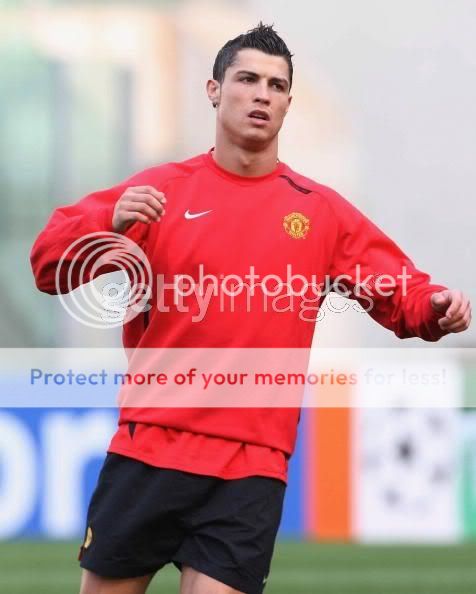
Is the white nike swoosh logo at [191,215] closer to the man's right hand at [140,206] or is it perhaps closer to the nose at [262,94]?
the man's right hand at [140,206]

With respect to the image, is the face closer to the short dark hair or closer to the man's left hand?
the short dark hair

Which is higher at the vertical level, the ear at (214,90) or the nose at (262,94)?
the nose at (262,94)

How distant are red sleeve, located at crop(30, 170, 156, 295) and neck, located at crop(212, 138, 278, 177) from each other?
348 mm

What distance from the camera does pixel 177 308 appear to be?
4605mm

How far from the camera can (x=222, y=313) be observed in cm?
457

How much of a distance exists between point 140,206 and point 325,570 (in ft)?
17.7

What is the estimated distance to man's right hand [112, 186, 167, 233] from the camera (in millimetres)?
4383

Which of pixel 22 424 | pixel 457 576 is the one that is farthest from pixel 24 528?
pixel 457 576

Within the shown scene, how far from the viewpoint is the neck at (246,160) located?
188 inches

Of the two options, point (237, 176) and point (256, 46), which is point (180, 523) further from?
point (256, 46)

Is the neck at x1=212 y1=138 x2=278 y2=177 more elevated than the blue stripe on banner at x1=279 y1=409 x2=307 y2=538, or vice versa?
the neck at x1=212 y1=138 x2=278 y2=177

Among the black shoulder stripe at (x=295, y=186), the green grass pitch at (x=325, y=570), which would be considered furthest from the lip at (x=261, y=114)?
the green grass pitch at (x=325, y=570)

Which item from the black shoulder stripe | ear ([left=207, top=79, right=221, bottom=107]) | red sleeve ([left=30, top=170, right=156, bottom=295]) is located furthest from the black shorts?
ear ([left=207, top=79, right=221, bottom=107])

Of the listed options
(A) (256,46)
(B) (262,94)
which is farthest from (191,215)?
(A) (256,46)
